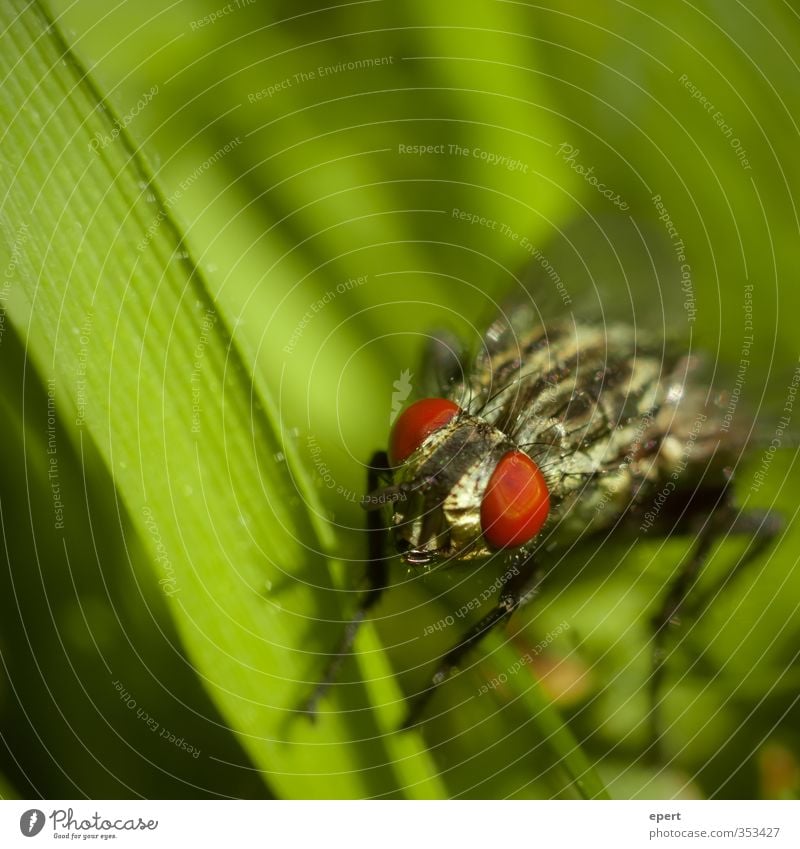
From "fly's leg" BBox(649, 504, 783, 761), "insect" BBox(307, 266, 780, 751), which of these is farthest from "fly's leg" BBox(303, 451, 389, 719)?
"fly's leg" BBox(649, 504, 783, 761)

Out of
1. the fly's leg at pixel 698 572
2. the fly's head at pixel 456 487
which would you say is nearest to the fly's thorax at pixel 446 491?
the fly's head at pixel 456 487

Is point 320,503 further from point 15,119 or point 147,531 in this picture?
point 15,119

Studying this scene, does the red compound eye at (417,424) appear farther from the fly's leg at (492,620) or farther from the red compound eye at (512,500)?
the fly's leg at (492,620)

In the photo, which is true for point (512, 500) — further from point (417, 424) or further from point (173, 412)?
point (173, 412)

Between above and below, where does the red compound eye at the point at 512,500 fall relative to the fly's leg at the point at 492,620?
above

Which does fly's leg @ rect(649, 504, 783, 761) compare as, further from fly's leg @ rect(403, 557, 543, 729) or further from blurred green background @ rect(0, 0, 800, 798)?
fly's leg @ rect(403, 557, 543, 729)

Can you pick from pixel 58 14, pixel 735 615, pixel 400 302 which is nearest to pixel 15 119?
pixel 58 14
